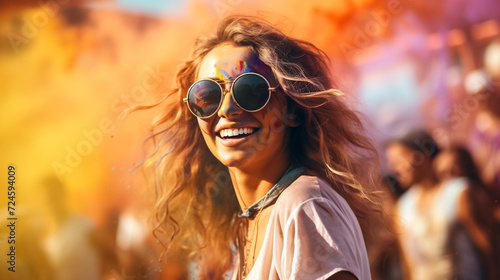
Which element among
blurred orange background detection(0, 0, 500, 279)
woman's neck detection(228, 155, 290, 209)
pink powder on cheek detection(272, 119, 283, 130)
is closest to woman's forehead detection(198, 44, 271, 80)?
pink powder on cheek detection(272, 119, 283, 130)

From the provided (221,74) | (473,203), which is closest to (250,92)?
(221,74)

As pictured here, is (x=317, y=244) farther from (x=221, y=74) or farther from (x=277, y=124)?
(x=221, y=74)

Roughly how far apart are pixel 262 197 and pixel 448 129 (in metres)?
2.57

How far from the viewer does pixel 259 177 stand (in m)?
1.97

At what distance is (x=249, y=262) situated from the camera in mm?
1975

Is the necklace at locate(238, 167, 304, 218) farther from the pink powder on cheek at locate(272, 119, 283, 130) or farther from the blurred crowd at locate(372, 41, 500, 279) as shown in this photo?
the blurred crowd at locate(372, 41, 500, 279)

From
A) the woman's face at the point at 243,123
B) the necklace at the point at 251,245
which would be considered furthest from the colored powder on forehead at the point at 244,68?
the necklace at the point at 251,245

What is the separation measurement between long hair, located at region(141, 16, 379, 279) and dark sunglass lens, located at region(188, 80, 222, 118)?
0.58ft

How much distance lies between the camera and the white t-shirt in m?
1.63

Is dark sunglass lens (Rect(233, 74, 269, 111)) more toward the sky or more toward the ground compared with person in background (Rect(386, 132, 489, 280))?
more toward the sky

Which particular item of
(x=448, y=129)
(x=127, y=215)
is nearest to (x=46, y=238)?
(x=127, y=215)

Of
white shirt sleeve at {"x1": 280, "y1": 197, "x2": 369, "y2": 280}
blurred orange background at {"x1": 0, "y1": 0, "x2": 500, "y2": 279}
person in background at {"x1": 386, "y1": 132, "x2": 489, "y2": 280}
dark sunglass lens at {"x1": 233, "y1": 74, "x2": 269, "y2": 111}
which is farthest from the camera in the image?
person in background at {"x1": 386, "y1": 132, "x2": 489, "y2": 280}

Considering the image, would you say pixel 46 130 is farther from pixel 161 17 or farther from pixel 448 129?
pixel 448 129

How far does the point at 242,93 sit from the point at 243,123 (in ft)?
0.32
